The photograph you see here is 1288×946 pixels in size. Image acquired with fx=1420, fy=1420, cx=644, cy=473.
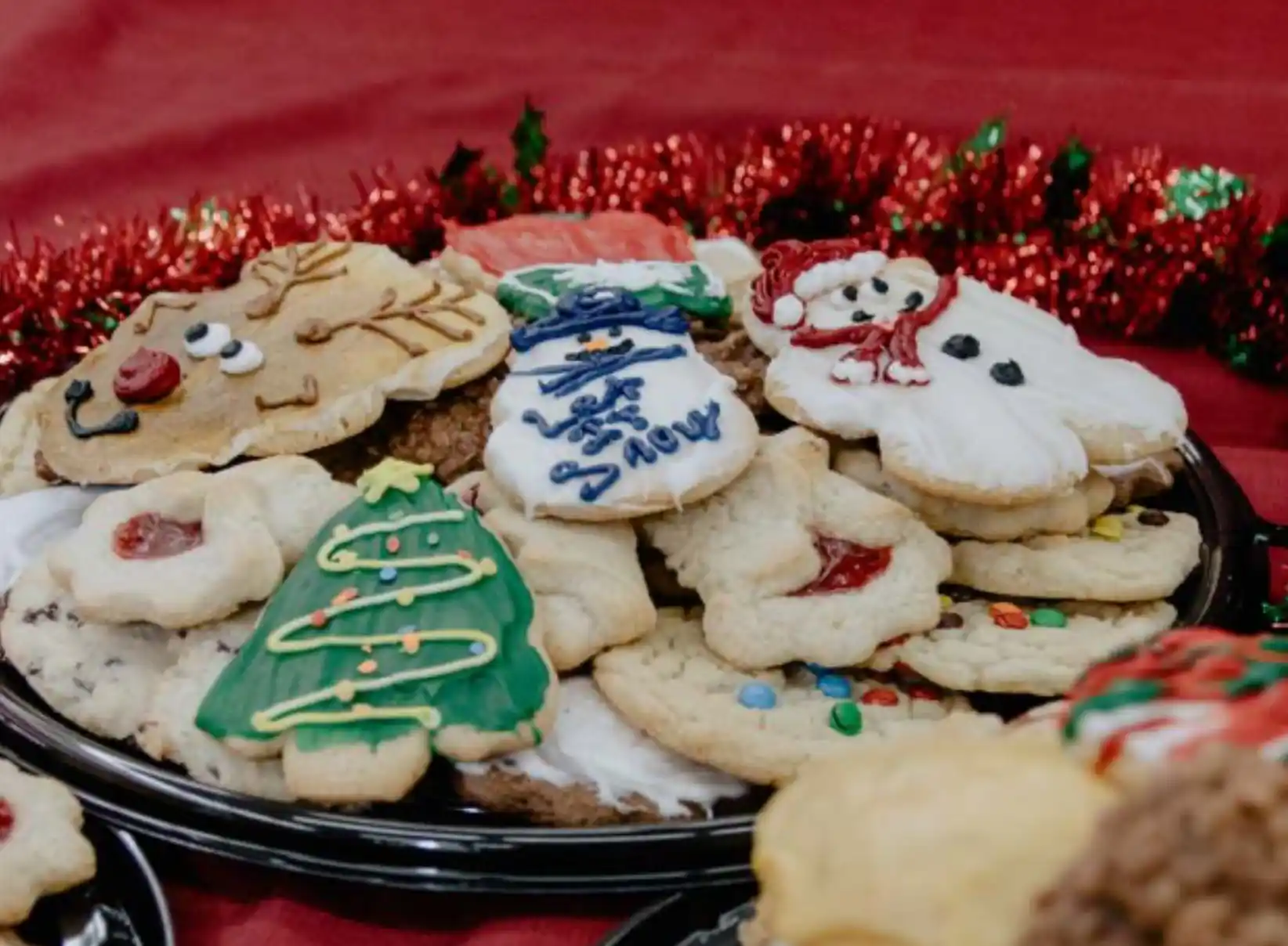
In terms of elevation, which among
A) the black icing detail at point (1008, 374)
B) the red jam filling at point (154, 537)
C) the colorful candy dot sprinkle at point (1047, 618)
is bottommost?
the colorful candy dot sprinkle at point (1047, 618)

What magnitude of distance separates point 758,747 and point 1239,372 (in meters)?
1.00

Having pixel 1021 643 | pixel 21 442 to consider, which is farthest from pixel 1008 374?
pixel 21 442

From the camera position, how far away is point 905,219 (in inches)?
65.9

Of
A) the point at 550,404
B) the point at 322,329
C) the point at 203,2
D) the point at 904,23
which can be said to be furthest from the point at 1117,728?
the point at 203,2

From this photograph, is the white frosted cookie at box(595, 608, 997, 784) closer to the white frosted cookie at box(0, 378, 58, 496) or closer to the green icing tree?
the green icing tree

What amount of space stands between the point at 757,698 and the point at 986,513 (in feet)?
0.87

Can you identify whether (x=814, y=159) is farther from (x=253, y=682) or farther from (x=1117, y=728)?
(x=1117, y=728)

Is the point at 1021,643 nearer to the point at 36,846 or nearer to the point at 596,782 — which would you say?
the point at 596,782

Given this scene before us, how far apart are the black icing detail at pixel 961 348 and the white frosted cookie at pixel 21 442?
769mm

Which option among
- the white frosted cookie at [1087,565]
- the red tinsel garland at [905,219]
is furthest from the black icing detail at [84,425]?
the white frosted cookie at [1087,565]

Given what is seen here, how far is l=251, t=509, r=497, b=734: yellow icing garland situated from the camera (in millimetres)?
926

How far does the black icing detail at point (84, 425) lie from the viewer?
1.16 m

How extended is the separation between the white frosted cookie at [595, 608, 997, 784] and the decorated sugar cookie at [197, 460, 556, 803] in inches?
2.8

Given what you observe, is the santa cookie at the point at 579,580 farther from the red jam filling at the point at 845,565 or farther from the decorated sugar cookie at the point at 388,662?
the red jam filling at the point at 845,565
